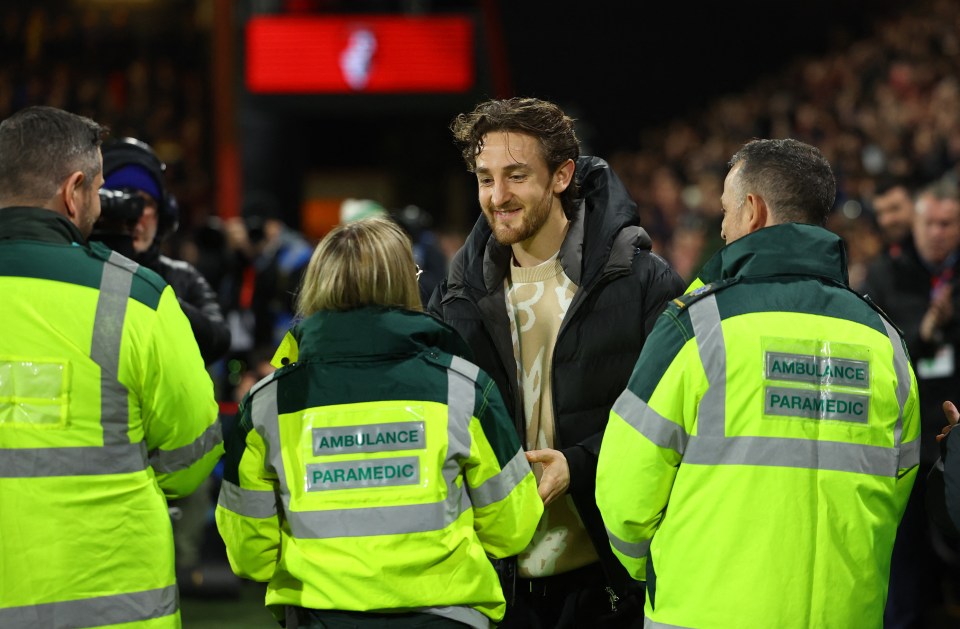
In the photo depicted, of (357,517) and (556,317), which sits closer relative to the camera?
(357,517)

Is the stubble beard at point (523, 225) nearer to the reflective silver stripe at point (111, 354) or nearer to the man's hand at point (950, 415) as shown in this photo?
the reflective silver stripe at point (111, 354)

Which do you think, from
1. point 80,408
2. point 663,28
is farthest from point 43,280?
point 663,28

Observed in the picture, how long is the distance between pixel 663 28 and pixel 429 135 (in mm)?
3906

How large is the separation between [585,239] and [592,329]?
26 centimetres

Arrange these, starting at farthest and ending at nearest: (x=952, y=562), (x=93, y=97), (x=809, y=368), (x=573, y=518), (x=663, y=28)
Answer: (x=663, y=28) < (x=93, y=97) < (x=952, y=562) < (x=573, y=518) < (x=809, y=368)

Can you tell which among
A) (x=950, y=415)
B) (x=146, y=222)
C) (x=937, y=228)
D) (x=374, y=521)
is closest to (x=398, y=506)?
(x=374, y=521)

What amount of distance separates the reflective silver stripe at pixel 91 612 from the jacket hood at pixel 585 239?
1125 mm

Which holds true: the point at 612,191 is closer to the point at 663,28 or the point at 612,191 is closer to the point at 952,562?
the point at 952,562

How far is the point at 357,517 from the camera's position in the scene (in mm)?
2402

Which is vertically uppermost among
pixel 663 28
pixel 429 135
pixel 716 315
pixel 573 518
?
pixel 663 28

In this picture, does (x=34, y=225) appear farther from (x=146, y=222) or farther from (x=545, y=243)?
(x=545, y=243)

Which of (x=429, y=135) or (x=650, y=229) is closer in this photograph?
(x=650, y=229)

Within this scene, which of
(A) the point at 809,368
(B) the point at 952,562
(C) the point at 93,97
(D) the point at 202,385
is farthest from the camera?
(C) the point at 93,97

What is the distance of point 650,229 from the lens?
13.0 m
